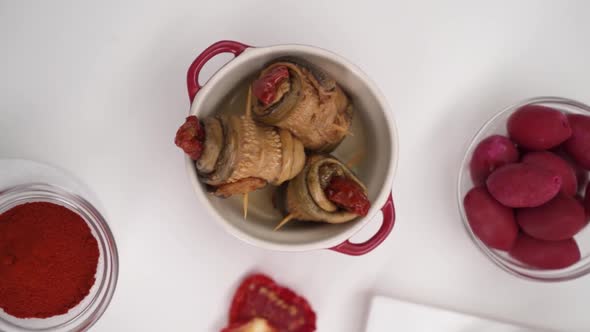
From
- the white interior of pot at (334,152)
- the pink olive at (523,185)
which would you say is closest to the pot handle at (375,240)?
the white interior of pot at (334,152)

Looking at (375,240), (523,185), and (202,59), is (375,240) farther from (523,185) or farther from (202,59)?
(202,59)

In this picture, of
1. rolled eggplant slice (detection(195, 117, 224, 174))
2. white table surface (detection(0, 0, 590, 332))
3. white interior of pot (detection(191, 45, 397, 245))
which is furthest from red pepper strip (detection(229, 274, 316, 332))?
rolled eggplant slice (detection(195, 117, 224, 174))

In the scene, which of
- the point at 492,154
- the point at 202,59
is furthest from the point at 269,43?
the point at 492,154

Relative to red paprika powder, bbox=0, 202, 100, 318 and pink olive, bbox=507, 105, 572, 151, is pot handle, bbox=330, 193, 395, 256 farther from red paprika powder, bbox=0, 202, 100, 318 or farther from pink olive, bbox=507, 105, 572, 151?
red paprika powder, bbox=0, 202, 100, 318

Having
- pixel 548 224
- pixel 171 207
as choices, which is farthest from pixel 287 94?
pixel 548 224

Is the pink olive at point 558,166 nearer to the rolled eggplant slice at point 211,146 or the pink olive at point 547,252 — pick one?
the pink olive at point 547,252

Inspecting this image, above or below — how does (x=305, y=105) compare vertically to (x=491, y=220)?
above
